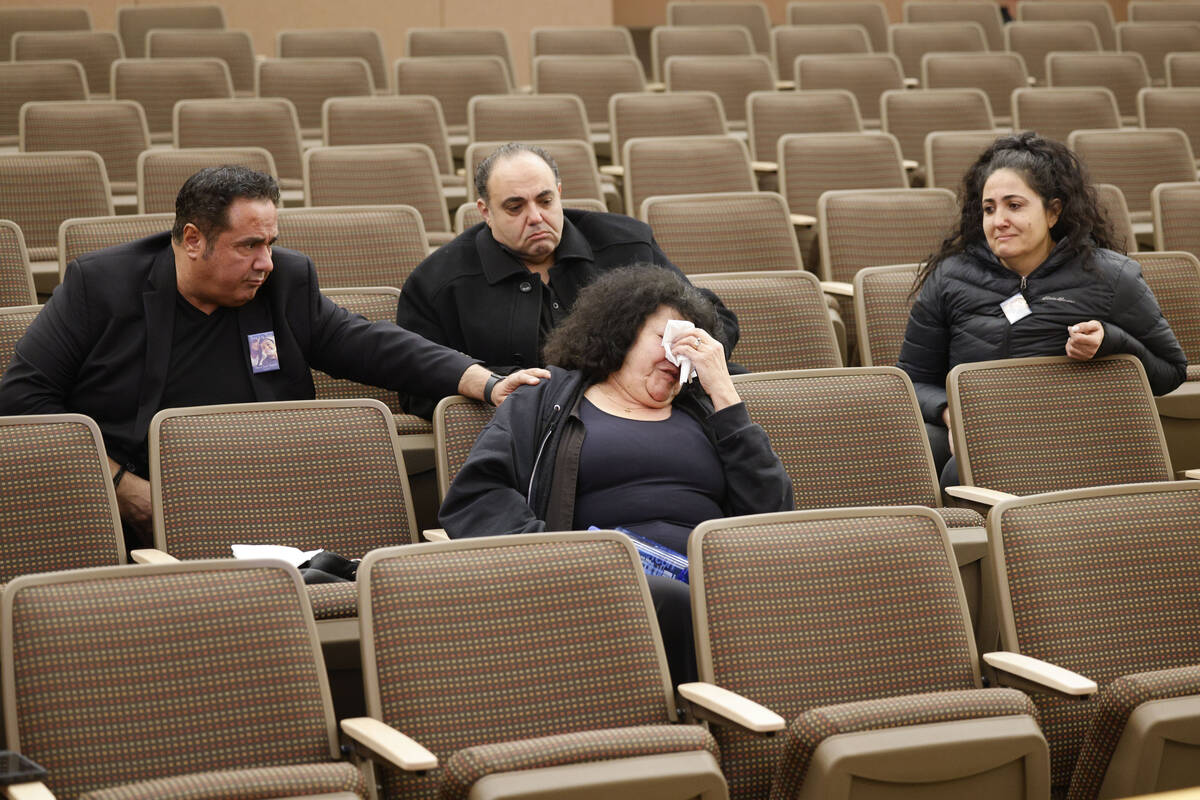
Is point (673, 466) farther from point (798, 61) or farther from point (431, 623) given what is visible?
point (798, 61)

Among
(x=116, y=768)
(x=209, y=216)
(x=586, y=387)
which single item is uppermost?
(x=209, y=216)

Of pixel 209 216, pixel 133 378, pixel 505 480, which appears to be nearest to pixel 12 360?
pixel 133 378

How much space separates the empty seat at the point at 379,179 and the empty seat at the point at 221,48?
6.52 ft

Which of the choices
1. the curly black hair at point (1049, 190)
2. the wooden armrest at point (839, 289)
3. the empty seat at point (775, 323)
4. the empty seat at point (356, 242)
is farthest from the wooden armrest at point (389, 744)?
the wooden armrest at point (839, 289)

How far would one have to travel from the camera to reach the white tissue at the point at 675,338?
2.38 meters

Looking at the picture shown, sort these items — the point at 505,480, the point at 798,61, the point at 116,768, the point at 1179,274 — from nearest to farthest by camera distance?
1. the point at 116,768
2. the point at 505,480
3. the point at 1179,274
4. the point at 798,61

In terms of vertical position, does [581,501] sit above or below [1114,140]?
below

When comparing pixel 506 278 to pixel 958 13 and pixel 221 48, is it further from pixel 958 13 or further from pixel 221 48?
pixel 958 13

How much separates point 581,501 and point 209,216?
2.80 ft

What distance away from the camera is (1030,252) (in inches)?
118

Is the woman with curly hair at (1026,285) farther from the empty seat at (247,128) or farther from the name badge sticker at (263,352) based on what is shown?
the empty seat at (247,128)

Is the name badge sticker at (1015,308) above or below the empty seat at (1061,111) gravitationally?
below

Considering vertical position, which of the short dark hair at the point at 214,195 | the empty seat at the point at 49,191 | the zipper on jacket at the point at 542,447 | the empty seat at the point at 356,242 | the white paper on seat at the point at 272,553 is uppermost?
the short dark hair at the point at 214,195

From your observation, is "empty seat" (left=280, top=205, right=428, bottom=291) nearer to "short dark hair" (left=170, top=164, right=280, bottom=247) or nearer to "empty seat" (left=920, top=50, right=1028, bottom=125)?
"short dark hair" (left=170, top=164, right=280, bottom=247)
